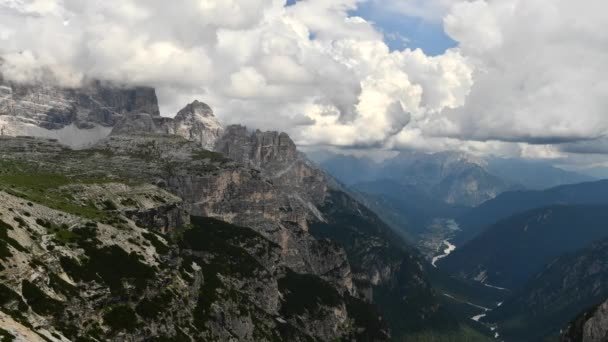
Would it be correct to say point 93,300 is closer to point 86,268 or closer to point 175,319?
point 86,268

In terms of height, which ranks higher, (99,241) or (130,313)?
(99,241)

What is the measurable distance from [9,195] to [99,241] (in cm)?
3010

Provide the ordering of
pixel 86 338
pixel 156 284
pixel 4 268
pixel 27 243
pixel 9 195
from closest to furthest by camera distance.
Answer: pixel 4 268, pixel 86 338, pixel 27 243, pixel 9 195, pixel 156 284

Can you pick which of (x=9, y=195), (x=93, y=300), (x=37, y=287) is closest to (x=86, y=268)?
(x=93, y=300)

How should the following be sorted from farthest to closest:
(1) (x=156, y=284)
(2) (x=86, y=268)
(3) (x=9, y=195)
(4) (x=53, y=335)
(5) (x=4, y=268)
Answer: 1. (1) (x=156, y=284)
2. (3) (x=9, y=195)
3. (2) (x=86, y=268)
4. (5) (x=4, y=268)
5. (4) (x=53, y=335)

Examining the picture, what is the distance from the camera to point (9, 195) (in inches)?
6447

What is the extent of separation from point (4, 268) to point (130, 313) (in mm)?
43681

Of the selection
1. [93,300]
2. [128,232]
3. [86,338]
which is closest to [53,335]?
[86,338]

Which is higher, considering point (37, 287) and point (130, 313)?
point (37, 287)

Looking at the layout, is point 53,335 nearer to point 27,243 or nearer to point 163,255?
point 27,243

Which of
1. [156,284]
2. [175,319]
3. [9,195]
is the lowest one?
[175,319]

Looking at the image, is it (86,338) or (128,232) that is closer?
(86,338)

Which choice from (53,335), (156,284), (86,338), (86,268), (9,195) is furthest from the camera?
(156,284)

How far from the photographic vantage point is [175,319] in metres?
180
